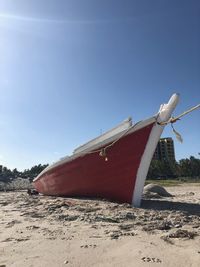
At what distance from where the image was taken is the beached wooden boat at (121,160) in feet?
37.6

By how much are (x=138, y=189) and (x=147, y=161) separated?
1.03m

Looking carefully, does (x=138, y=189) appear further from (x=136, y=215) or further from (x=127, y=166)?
(x=136, y=215)

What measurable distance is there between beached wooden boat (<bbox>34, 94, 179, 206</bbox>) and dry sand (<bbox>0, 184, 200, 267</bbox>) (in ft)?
7.88

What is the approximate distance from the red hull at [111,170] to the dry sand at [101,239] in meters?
2.48

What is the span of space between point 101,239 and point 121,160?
594 centimetres

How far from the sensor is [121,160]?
39.4 feet

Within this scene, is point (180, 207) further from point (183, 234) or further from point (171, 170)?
point (171, 170)

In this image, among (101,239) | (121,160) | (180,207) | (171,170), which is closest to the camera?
(101,239)

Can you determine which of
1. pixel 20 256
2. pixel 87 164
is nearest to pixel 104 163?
pixel 87 164

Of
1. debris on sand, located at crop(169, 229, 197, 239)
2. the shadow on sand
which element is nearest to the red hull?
the shadow on sand

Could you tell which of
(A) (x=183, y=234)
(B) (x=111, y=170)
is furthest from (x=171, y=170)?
(A) (x=183, y=234)

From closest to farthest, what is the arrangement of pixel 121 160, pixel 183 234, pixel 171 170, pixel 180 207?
pixel 183 234, pixel 180 207, pixel 121 160, pixel 171 170

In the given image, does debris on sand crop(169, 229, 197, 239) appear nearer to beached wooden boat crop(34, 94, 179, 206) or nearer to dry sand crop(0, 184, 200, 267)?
dry sand crop(0, 184, 200, 267)

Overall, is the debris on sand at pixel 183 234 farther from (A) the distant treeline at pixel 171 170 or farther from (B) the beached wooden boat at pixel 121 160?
(A) the distant treeline at pixel 171 170
